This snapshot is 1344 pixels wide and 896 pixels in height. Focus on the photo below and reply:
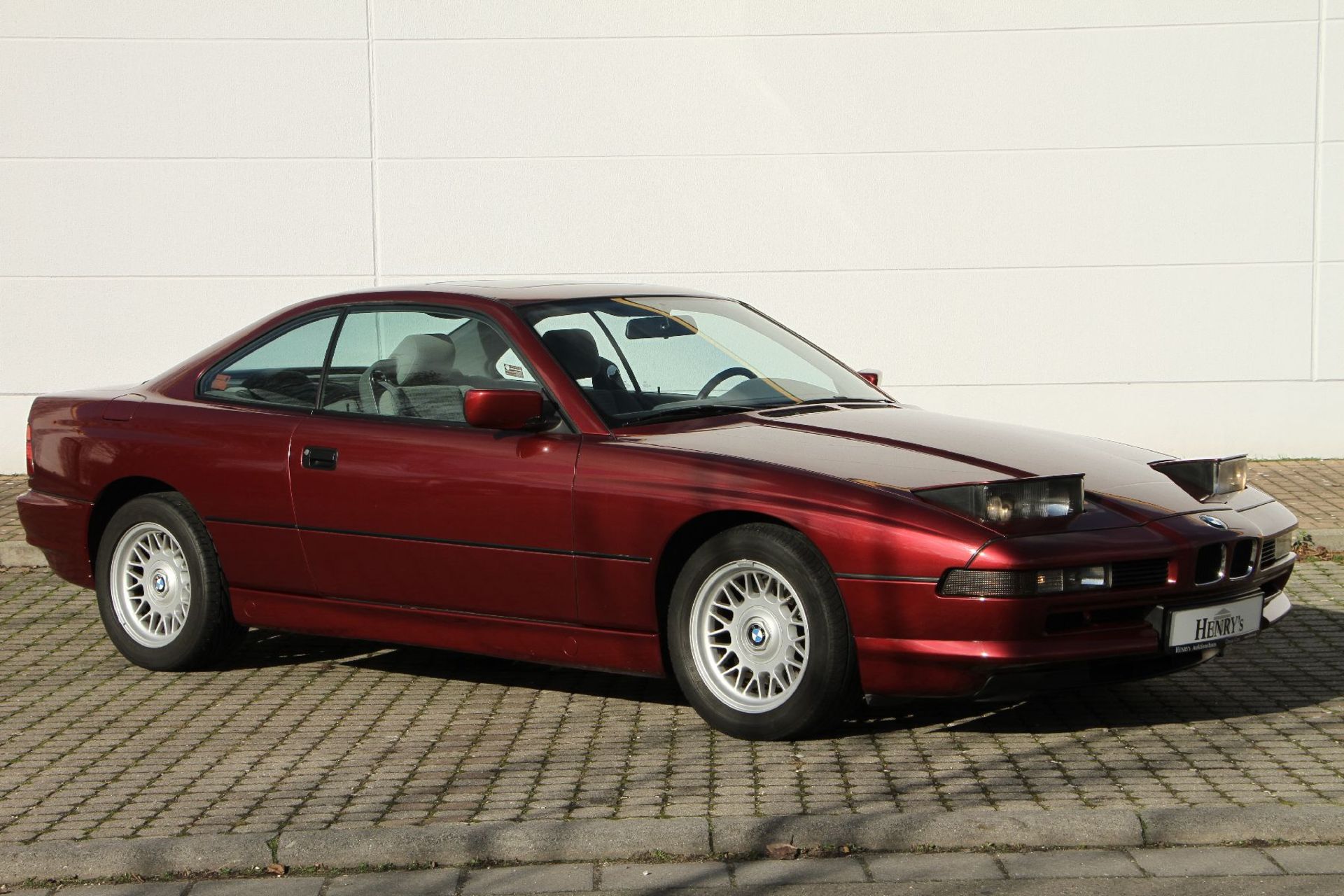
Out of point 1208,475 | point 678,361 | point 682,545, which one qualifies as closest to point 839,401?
point 678,361

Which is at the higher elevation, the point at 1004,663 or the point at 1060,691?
the point at 1004,663

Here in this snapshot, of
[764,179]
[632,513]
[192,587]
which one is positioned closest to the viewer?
[632,513]

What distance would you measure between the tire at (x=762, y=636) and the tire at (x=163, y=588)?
2153 millimetres

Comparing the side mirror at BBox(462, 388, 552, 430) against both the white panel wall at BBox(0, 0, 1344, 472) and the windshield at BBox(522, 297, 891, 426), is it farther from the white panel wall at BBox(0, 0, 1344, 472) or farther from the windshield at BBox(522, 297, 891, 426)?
the white panel wall at BBox(0, 0, 1344, 472)

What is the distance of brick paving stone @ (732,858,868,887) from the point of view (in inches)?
172

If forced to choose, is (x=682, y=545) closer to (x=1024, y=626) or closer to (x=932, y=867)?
(x=1024, y=626)

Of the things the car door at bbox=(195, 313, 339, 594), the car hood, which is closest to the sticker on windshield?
the car hood

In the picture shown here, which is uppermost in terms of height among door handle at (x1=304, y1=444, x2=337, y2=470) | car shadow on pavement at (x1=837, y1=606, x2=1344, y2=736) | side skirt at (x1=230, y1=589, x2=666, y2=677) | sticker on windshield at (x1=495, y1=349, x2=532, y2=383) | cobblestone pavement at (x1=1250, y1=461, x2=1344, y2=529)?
sticker on windshield at (x1=495, y1=349, x2=532, y2=383)

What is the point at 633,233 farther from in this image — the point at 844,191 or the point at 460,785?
the point at 460,785

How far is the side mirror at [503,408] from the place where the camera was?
5953 millimetres

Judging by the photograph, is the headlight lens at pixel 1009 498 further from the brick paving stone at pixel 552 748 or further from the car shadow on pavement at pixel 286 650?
the car shadow on pavement at pixel 286 650

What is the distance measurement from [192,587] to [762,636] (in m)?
2.61

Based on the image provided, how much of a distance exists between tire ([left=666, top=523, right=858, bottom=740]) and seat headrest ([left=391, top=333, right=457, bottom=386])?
1.38 m

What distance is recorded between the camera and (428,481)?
6.25 meters
